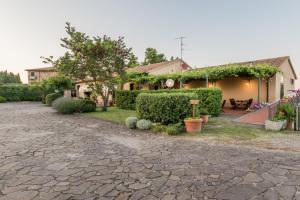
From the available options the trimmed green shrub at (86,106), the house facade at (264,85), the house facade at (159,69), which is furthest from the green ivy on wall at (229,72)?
the trimmed green shrub at (86,106)

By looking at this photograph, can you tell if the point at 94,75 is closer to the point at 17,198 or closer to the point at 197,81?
the point at 197,81

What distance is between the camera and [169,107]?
891cm

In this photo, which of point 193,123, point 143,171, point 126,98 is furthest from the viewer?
point 126,98

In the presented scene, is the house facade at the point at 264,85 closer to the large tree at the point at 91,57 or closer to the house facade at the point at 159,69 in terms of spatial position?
the house facade at the point at 159,69

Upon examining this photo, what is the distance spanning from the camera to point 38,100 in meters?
36.0

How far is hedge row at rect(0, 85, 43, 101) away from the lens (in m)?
33.7

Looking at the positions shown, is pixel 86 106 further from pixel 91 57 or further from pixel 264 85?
pixel 264 85

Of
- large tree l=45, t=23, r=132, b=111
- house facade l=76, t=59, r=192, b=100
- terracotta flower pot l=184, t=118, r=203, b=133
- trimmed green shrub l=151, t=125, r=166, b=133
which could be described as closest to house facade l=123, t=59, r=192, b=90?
house facade l=76, t=59, r=192, b=100

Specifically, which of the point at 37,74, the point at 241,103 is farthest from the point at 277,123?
the point at 37,74

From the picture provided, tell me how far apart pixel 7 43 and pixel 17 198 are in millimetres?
21096

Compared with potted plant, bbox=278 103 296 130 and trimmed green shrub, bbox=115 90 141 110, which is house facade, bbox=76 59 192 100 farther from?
potted plant, bbox=278 103 296 130

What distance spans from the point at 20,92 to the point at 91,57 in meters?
25.5

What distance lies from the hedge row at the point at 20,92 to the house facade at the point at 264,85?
28.4 meters

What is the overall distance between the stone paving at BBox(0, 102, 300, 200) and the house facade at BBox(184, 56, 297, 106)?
40.3 feet
